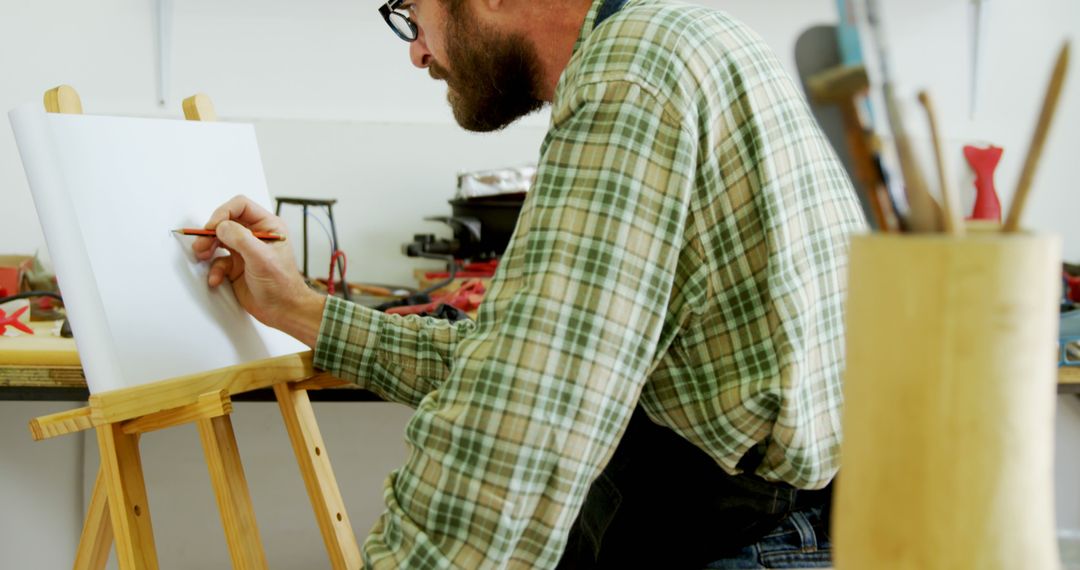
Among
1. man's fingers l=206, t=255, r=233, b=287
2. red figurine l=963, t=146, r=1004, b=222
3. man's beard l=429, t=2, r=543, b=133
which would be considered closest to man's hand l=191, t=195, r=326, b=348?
man's fingers l=206, t=255, r=233, b=287

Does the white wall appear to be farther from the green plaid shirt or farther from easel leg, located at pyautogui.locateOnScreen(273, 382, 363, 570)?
the green plaid shirt

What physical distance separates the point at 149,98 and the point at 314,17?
0.40 metres

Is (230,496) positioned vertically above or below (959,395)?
below

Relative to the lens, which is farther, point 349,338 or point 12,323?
point 12,323

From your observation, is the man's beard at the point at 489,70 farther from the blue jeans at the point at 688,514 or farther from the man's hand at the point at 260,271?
the blue jeans at the point at 688,514

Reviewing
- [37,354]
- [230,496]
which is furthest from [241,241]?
[37,354]

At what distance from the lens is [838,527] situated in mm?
422

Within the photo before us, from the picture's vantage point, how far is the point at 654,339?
0.75 m

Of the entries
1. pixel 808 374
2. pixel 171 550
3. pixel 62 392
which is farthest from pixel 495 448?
pixel 171 550

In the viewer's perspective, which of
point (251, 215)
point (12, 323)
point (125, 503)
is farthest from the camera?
point (12, 323)

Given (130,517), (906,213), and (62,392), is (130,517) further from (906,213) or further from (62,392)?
(906,213)

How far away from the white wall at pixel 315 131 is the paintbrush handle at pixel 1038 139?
175 centimetres

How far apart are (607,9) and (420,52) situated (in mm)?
342

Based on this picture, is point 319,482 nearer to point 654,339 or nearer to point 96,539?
point 96,539
